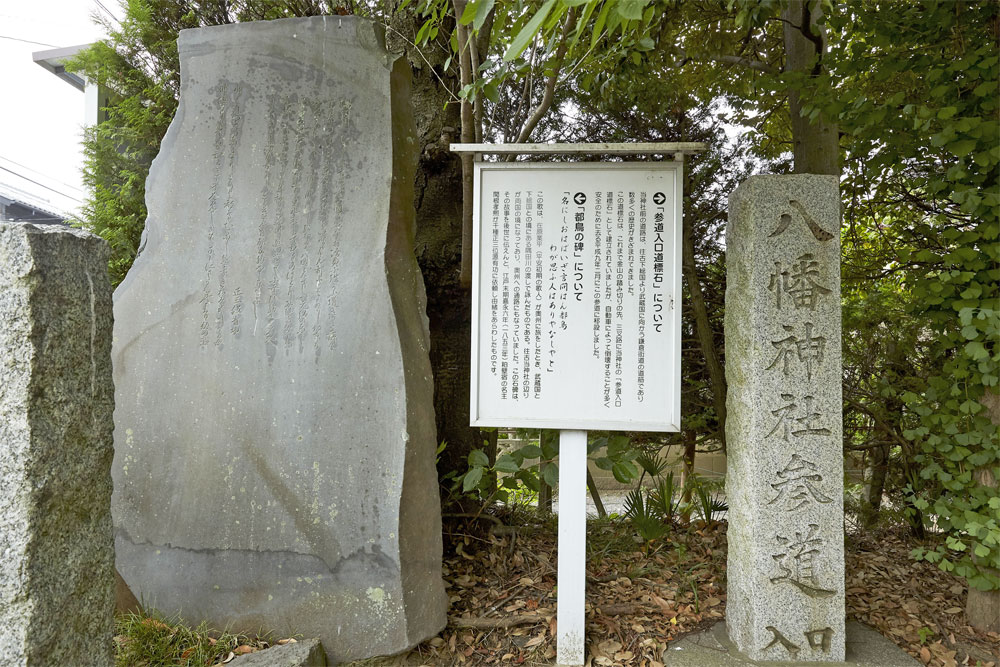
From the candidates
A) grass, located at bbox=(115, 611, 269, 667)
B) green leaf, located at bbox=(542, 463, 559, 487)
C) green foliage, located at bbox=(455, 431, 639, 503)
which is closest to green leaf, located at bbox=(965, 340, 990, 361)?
green foliage, located at bbox=(455, 431, 639, 503)

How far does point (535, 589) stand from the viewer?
134 inches

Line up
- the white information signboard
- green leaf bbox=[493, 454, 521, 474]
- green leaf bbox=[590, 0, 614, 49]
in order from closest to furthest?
1. green leaf bbox=[590, 0, 614, 49]
2. the white information signboard
3. green leaf bbox=[493, 454, 521, 474]

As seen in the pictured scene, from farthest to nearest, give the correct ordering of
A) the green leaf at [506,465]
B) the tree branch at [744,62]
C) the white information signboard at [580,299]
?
the tree branch at [744,62] < the green leaf at [506,465] < the white information signboard at [580,299]

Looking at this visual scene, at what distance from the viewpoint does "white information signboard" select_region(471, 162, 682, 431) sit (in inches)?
109

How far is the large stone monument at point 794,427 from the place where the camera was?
2656 mm

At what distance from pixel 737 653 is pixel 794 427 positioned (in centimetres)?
110

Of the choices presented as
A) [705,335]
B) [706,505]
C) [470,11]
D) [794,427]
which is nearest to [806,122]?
[705,335]

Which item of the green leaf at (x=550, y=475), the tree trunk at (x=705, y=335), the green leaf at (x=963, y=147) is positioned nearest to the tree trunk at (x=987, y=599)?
the green leaf at (x=963, y=147)

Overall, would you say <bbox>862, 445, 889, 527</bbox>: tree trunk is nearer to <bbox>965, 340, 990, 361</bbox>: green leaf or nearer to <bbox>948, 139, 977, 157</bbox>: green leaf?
<bbox>965, 340, 990, 361</bbox>: green leaf

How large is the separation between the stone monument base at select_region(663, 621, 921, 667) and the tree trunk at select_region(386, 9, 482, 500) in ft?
5.90

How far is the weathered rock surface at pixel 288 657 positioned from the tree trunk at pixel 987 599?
329 cm

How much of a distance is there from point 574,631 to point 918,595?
215cm

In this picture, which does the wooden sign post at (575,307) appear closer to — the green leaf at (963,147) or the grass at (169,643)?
the green leaf at (963,147)

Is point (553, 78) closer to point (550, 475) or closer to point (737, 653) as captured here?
point (550, 475)
